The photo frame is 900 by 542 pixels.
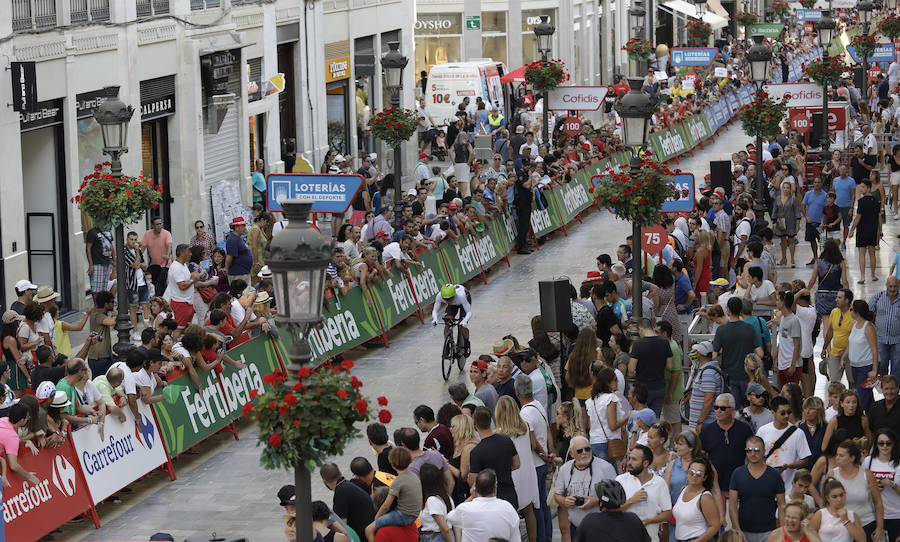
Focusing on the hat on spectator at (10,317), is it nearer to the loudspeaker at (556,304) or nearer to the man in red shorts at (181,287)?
the man in red shorts at (181,287)

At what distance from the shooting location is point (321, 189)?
67.3 feet

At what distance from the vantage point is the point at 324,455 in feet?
31.0

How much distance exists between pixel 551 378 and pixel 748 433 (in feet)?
10.4

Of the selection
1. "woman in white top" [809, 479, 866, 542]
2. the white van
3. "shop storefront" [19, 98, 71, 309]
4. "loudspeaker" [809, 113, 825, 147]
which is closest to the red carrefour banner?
"woman in white top" [809, 479, 866, 542]

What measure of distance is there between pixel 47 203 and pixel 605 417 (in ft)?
43.4

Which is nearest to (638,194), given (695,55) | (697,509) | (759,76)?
(697,509)

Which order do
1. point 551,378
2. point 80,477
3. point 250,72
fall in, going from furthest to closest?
point 250,72 → point 551,378 → point 80,477

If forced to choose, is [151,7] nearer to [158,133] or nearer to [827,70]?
[158,133]

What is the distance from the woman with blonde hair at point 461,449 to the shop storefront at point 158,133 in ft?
52.1

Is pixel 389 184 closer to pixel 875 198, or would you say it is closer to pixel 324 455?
pixel 875 198

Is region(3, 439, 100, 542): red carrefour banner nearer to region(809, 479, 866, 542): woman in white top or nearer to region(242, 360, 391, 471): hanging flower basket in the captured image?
region(242, 360, 391, 471): hanging flower basket

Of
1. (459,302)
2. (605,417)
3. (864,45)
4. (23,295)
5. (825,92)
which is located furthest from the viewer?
(864,45)

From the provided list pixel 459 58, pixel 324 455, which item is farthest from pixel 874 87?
pixel 324 455

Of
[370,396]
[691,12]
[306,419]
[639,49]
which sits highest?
[691,12]
